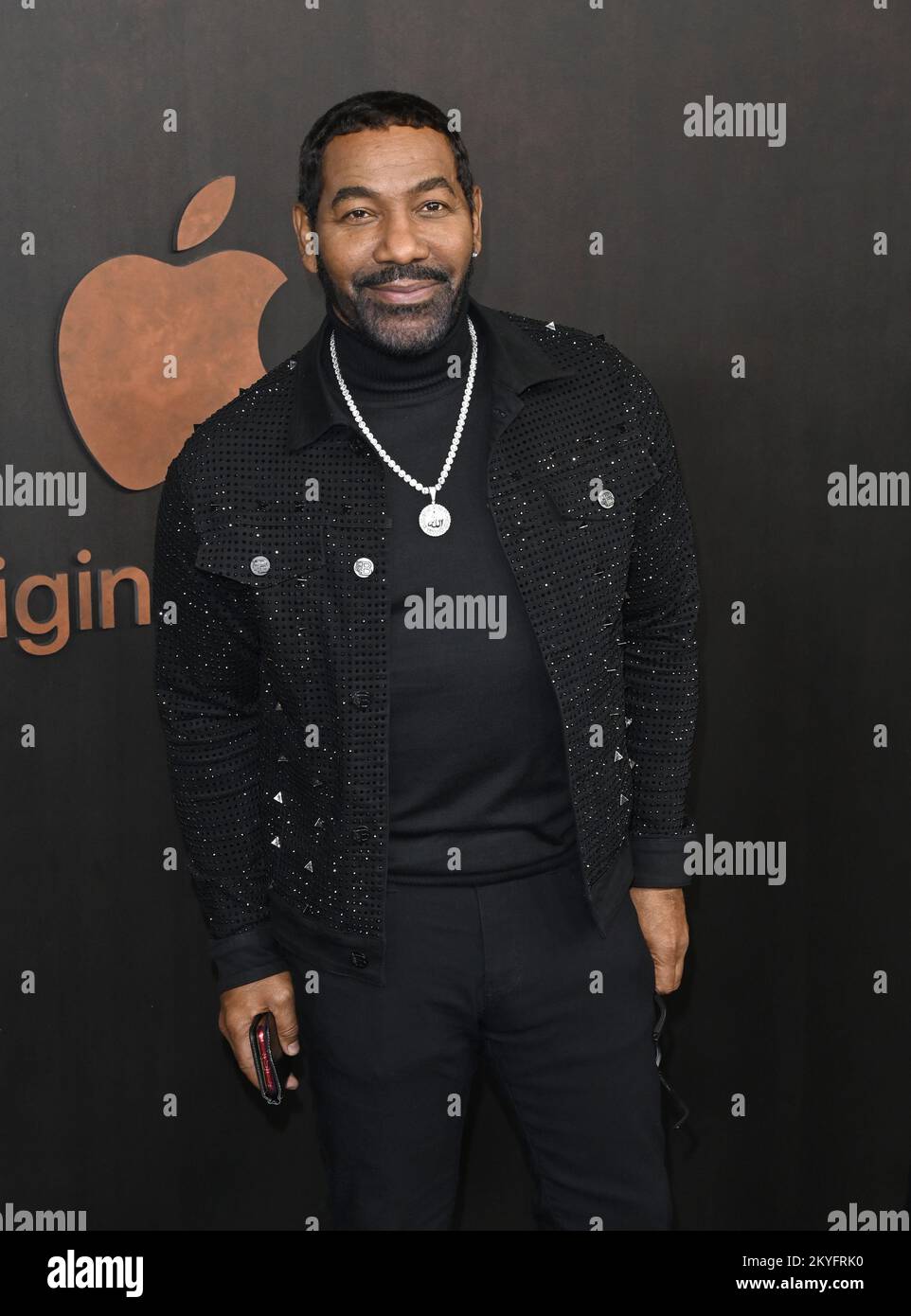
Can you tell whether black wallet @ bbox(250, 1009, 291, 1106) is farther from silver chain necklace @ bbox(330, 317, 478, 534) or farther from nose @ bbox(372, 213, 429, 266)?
nose @ bbox(372, 213, 429, 266)

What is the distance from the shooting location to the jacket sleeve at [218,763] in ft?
5.94

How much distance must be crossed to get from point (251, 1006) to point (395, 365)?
2.86ft

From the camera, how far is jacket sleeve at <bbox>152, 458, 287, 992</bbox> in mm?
1812

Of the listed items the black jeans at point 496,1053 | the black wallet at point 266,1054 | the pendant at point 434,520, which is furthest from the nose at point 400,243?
the black wallet at point 266,1054

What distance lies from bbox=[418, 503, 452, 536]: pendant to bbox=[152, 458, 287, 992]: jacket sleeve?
28 cm

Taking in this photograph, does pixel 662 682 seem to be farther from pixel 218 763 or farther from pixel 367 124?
pixel 367 124

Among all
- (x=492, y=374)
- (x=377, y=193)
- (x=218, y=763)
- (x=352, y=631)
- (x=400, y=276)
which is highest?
(x=377, y=193)

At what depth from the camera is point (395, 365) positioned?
1745mm

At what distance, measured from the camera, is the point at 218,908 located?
1.85 meters

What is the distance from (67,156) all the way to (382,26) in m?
0.55

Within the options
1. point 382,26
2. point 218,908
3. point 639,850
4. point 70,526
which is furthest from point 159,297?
point 639,850

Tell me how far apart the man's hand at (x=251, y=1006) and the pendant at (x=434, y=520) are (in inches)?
25.3

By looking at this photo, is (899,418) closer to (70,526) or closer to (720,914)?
(720,914)

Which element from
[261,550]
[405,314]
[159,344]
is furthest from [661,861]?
[159,344]
